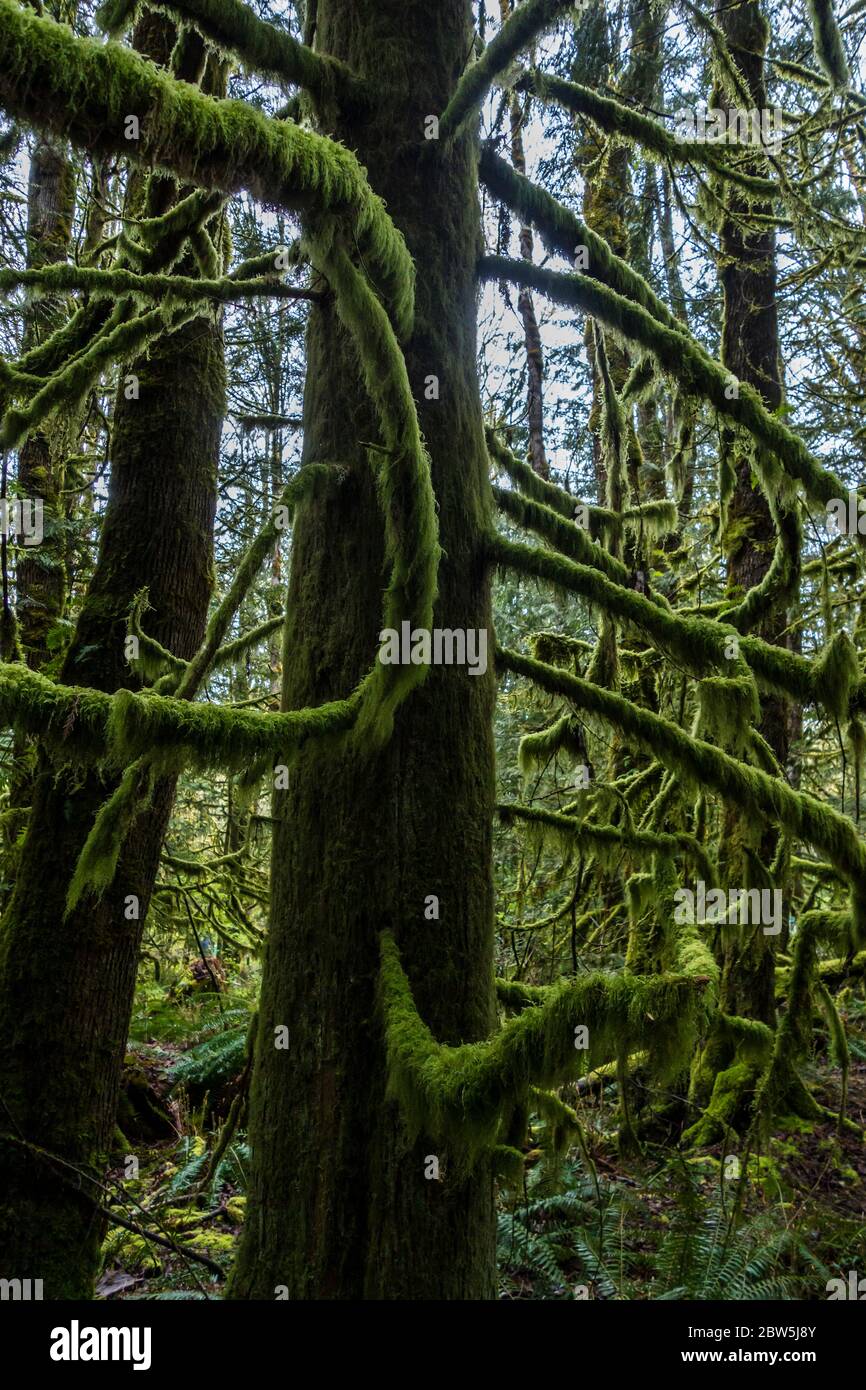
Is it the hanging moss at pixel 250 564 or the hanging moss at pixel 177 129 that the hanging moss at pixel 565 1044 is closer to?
the hanging moss at pixel 250 564

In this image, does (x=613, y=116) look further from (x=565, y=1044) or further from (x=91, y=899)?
(x=91, y=899)

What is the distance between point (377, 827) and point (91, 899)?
10.0 feet

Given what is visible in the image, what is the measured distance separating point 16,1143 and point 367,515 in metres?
3.89

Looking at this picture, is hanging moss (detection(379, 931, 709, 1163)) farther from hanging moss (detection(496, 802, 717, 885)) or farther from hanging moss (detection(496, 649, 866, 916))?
hanging moss (detection(496, 802, 717, 885))

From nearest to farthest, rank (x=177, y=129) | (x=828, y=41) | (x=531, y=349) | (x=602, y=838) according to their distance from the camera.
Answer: (x=177, y=129) < (x=828, y=41) < (x=602, y=838) < (x=531, y=349)

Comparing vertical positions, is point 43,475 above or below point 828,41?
above

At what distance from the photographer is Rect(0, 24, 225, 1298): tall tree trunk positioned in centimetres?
444

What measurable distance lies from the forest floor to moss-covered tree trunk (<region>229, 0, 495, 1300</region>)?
100cm

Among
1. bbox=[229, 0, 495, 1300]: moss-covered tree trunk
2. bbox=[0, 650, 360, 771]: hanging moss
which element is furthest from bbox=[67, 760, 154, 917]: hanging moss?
bbox=[229, 0, 495, 1300]: moss-covered tree trunk

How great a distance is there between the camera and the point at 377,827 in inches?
92.5

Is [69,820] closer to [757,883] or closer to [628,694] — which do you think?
[757,883]

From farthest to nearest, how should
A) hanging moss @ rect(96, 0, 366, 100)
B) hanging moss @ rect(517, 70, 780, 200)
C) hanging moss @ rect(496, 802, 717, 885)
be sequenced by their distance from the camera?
hanging moss @ rect(496, 802, 717, 885) → hanging moss @ rect(517, 70, 780, 200) → hanging moss @ rect(96, 0, 366, 100)

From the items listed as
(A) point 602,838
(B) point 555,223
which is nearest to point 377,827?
(A) point 602,838
